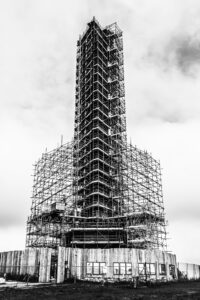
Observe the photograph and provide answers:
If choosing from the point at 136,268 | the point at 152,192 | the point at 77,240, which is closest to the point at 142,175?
the point at 152,192

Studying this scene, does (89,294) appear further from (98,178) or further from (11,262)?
(98,178)

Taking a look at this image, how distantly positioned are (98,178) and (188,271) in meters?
24.5

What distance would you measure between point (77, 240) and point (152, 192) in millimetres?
20247

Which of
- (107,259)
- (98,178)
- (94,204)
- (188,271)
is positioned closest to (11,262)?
(107,259)

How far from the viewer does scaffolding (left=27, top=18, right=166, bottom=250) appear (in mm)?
58906

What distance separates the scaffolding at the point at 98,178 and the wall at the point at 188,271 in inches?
200

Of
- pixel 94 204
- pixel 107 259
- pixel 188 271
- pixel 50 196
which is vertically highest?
pixel 50 196

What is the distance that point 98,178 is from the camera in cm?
6241

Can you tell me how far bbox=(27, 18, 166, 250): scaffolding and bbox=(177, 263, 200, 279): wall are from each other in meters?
5.09

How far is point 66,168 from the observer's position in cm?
6919

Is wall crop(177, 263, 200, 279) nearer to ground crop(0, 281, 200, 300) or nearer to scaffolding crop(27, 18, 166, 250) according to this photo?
scaffolding crop(27, 18, 166, 250)

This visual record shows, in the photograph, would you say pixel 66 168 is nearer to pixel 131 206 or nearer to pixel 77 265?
pixel 131 206

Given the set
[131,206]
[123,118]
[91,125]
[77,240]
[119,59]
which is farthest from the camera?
[119,59]

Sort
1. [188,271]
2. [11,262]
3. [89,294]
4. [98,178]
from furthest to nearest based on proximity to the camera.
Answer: [98,178]
[188,271]
[11,262]
[89,294]
